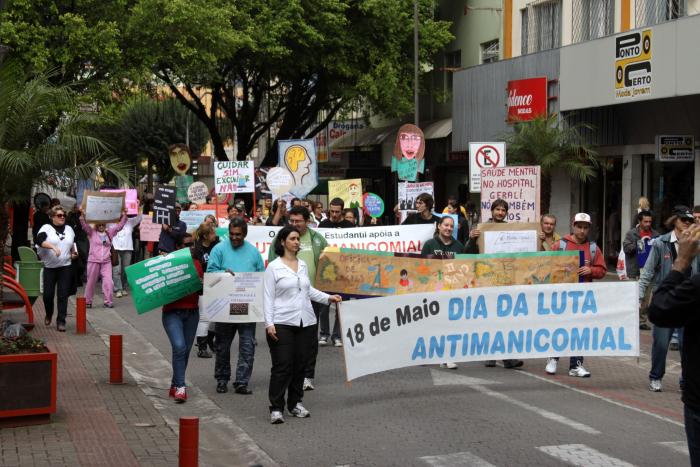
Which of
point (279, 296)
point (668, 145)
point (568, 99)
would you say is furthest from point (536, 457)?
point (568, 99)

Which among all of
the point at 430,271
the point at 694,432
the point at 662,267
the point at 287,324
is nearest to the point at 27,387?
the point at 287,324

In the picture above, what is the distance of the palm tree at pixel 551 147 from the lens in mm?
24812

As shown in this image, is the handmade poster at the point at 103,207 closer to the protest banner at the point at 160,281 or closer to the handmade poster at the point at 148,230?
the protest banner at the point at 160,281

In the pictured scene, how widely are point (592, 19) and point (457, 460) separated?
67.0ft

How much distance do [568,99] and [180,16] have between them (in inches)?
388

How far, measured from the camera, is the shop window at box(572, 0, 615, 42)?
25.6m

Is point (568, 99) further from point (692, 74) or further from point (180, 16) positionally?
point (180, 16)

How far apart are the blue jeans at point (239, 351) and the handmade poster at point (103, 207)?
6.18m

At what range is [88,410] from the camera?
384 inches

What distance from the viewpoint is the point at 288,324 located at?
9.39 metres

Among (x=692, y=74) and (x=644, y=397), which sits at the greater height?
(x=692, y=74)

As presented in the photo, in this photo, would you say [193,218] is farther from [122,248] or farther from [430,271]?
[430,271]

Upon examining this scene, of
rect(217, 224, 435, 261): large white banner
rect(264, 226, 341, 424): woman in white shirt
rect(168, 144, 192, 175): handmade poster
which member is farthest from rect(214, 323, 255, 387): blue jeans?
rect(168, 144, 192, 175): handmade poster

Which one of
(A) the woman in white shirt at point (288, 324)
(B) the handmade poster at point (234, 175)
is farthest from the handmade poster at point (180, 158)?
(A) the woman in white shirt at point (288, 324)
